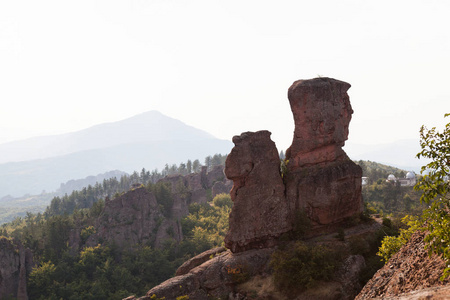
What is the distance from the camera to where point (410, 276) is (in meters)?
13.1

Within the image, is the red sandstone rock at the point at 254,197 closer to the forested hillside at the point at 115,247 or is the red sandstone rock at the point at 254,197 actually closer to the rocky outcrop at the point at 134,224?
the forested hillside at the point at 115,247

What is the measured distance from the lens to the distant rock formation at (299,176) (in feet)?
125

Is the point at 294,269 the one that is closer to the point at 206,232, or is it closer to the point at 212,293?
the point at 212,293

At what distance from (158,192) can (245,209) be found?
5955 cm

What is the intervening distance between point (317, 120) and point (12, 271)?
52781 mm

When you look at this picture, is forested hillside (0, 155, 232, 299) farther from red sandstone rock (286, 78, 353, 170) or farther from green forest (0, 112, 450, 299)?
red sandstone rock (286, 78, 353, 170)

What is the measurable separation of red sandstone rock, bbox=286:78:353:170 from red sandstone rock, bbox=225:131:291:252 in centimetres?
401

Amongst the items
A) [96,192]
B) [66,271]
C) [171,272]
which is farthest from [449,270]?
[96,192]

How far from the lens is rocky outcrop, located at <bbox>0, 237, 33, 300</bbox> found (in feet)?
187

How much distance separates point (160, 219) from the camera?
8200 centimetres

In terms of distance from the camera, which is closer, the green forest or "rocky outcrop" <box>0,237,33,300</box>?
the green forest

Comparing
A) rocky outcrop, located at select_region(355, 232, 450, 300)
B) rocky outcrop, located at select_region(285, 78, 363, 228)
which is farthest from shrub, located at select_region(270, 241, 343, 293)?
rocky outcrop, located at select_region(355, 232, 450, 300)

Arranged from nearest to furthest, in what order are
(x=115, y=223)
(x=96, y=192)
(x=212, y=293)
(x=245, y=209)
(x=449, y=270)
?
1. (x=449, y=270)
2. (x=212, y=293)
3. (x=245, y=209)
4. (x=115, y=223)
5. (x=96, y=192)

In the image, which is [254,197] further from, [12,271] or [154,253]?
[12,271]
